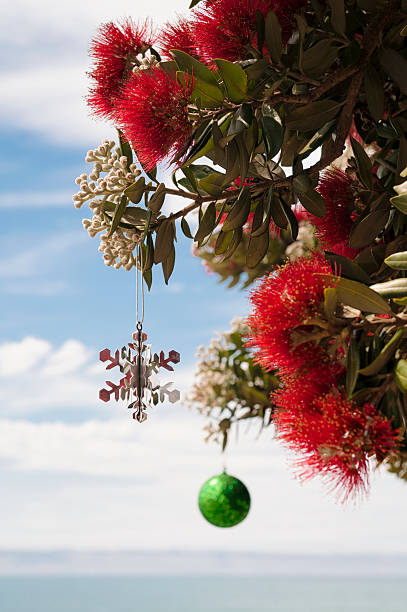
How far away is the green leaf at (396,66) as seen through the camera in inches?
45.8

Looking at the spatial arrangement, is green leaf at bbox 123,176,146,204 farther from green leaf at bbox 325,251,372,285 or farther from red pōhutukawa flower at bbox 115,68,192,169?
green leaf at bbox 325,251,372,285

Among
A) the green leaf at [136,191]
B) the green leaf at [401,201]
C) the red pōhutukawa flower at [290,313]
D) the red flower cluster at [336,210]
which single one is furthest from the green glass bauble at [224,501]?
the green leaf at [401,201]

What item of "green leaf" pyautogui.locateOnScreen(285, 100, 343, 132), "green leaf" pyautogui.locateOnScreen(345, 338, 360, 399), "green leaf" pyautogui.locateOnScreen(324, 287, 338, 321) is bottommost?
"green leaf" pyautogui.locateOnScreen(345, 338, 360, 399)

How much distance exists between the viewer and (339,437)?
988 mm

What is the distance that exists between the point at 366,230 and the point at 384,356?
248 millimetres

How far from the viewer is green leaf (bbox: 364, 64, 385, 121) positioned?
1203mm

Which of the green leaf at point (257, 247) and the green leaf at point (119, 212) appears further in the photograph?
the green leaf at point (257, 247)

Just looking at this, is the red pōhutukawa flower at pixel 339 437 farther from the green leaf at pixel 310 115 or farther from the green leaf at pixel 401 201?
the green leaf at pixel 310 115

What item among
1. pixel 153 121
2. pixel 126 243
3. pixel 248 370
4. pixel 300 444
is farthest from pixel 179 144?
pixel 248 370

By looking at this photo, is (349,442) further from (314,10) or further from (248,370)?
(248,370)

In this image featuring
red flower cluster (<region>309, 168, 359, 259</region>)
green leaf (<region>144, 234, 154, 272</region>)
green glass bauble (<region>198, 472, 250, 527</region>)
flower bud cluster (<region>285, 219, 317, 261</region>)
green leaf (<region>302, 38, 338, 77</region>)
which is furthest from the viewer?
flower bud cluster (<region>285, 219, 317, 261</region>)

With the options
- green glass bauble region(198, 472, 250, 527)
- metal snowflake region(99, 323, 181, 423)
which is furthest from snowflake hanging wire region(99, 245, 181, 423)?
green glass bauble region(198, 472, 250, 527)

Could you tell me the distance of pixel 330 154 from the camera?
121 cm

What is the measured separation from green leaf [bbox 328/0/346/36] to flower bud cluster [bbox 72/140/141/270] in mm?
396
